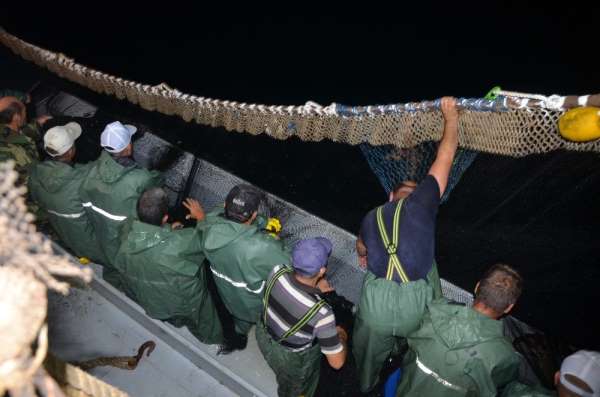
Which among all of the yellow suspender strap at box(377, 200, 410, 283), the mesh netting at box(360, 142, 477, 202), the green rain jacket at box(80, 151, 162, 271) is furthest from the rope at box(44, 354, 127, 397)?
the mesh netting at box(360, 142, 477, 202)

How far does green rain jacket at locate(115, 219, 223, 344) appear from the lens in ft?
8.57

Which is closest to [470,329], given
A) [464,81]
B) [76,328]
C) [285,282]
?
[285,282]

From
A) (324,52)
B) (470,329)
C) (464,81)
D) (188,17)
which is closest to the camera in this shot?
(470,329)

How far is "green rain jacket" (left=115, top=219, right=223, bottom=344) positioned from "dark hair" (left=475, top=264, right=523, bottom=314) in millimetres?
1821

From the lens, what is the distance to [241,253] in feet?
8.23

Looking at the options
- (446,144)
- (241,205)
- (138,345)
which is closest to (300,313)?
(241,205)

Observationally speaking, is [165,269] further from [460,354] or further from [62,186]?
[460,354]

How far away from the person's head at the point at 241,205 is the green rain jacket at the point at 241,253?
0.17 ft

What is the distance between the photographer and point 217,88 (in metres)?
4.60

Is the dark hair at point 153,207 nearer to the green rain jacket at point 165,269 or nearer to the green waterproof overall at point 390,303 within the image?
the green rain jacket at point 165,269

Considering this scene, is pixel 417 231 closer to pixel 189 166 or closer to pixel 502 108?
pixel 502 108

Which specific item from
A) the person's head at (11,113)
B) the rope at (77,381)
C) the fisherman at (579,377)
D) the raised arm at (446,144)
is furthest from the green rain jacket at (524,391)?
the person's head at (11,113)

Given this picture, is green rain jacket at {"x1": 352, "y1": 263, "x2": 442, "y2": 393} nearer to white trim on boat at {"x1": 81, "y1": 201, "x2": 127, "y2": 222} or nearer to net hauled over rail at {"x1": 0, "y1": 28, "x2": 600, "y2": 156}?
net hauled over rail at {"x1": 0, "y1": 28, "x2": 600, "y2": 156}

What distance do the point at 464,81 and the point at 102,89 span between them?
3.76 metres
